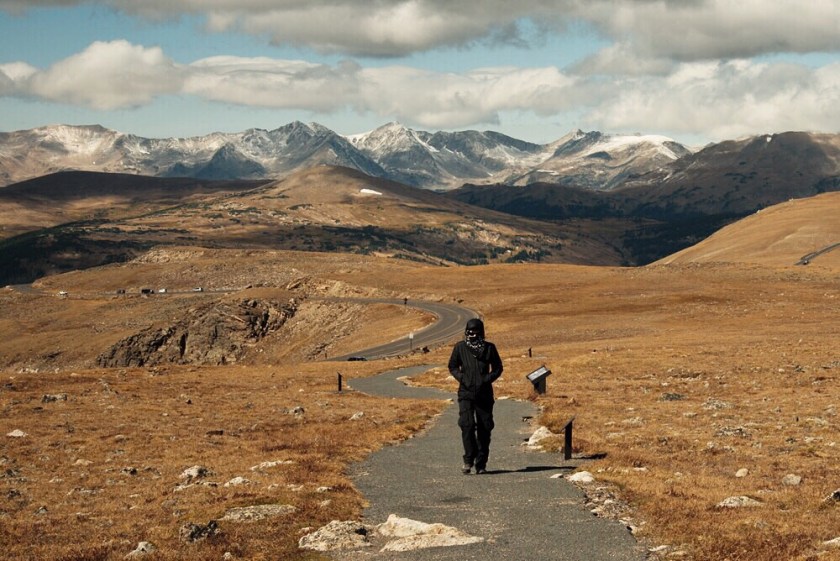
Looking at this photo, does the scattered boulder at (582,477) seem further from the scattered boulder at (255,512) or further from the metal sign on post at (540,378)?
the metal sign on post at (540,378)

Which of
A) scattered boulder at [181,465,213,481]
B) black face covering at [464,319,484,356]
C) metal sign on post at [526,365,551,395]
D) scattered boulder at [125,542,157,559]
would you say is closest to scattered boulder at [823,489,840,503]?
black face covering at [464,319,484,356]

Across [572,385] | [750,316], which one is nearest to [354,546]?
[572,385]

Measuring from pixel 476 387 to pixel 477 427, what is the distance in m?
1.20

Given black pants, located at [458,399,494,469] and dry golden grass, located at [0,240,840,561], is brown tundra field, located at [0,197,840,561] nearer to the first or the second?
dry golden grass, located at [0,240,840,561]

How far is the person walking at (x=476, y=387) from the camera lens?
2325 cm

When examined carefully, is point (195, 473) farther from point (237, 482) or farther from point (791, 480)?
Result: point (791, 480)

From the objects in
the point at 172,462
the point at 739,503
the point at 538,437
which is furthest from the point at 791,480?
the point at 172,462

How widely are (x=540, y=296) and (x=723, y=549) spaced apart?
4602 inches

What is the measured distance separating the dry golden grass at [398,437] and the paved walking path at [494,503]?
890 millimetres

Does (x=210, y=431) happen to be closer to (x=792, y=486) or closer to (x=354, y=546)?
(x=354, y=546)

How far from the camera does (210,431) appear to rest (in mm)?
34594

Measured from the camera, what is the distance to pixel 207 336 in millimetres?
144750

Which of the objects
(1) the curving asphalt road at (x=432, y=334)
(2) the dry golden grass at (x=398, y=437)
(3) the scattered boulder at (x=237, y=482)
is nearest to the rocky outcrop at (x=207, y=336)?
(1) the curving asphalt road at (x=432, y=334)

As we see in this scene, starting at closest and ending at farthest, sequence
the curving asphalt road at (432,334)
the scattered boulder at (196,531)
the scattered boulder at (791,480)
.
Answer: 1. the scattered boulder at (196,531)
2. the scattered boulder at (791,480)
3. the curving asphalt road at (432,334)
